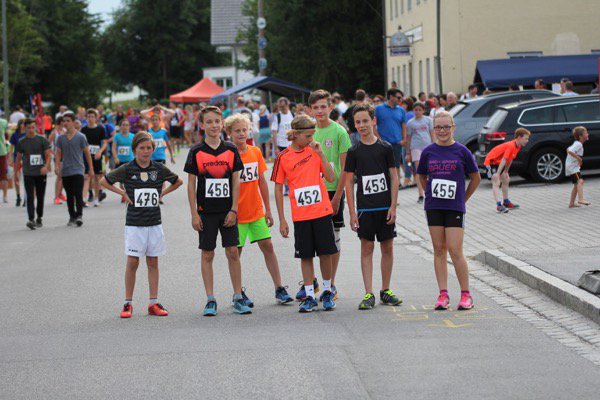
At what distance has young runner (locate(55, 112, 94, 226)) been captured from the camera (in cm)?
1867

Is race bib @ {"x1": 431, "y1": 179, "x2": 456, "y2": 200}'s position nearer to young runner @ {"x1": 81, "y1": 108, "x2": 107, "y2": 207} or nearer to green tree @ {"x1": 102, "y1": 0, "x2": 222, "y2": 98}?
young runner @ {"x1": 81, "y1": 108, "x2": 107, "y2": 207}

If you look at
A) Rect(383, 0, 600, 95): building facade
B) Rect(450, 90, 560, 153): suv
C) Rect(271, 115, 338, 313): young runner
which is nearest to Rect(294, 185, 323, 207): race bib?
Rect(271, 115, 338, 313): young runner

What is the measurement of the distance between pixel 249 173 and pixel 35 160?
31.8ft

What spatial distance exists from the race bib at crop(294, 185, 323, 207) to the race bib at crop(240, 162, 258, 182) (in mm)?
526

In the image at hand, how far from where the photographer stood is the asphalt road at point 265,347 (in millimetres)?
6719

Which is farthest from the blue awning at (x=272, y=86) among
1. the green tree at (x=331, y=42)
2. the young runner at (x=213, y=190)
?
the young runner at (x=213, y=190)

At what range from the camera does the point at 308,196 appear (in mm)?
9609

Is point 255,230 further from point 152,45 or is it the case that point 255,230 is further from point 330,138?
point 152,45

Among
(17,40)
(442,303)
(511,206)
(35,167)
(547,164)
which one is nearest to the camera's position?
(442,303)

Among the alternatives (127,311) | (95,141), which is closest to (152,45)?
(95,141)

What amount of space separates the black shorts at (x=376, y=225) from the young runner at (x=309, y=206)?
0.29m

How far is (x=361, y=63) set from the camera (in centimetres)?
6122

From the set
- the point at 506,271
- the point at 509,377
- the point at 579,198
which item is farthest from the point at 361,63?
the point at 509,377

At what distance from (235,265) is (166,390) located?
307 centimetres
